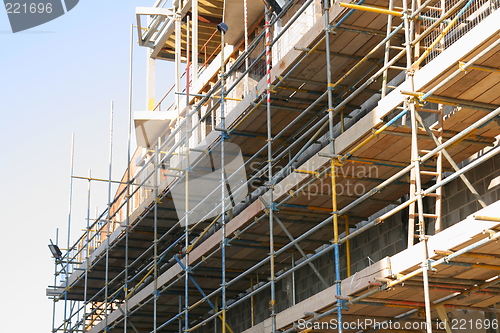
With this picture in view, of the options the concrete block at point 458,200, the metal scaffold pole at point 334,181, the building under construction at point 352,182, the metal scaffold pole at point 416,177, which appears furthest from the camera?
the concrete block at point 458,200

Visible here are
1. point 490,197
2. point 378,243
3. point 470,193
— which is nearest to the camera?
point 490,197

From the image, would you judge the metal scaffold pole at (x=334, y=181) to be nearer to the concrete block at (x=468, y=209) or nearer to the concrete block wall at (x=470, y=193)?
the concrete block wall at (x=470, y=193)

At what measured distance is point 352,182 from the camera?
12.5 metres

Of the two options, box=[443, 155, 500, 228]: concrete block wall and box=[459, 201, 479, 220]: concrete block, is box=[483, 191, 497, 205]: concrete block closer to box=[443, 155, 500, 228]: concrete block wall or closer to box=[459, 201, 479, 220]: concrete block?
box=[443, 155, 500, 228]: concrete block wall

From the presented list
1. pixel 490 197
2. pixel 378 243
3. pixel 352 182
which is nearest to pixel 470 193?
pixel 490 197

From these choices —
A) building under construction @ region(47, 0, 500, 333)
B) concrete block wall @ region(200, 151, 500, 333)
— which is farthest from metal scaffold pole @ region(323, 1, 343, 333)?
concrete block wall @ region(200, 151, 500, 333)

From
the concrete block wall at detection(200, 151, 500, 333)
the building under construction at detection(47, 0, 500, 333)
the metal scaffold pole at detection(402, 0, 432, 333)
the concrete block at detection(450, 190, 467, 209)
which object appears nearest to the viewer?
the metal scaffold pole at detection(402, 0, 432, 333)

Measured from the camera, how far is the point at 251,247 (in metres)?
15.7

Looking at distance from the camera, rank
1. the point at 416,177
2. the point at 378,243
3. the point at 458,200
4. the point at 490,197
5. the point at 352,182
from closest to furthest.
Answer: the point at 416,177, the point at 490,197, the point at 458,200, the point at 352,182, the point at 378,243

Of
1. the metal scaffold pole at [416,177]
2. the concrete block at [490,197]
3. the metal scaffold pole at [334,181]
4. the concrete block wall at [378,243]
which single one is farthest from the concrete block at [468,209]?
the metal scaffold pole at [334,181]

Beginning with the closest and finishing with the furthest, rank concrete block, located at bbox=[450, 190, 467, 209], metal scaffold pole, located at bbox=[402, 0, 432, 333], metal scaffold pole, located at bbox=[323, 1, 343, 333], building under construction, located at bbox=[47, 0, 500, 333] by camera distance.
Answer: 1. metal scaffold pole, located at bbox=[402, 0, 432, 333]
2. building under construction, located at bbox=[47, 0, 500, 333]
3. metal scaffold pole, located at bbox=[323, 1, 343, 333]
4. concrete block, located at bbox=[450, 190, 467, 209]

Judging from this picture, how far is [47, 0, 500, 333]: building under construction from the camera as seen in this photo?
990cm

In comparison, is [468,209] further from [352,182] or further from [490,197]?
[352,182]

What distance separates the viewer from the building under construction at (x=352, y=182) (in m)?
9.90
